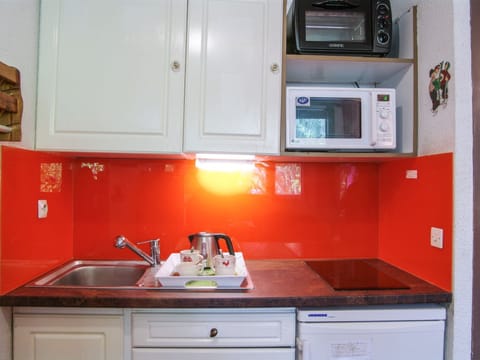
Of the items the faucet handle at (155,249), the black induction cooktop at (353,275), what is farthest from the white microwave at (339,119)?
the faucet handle at (155,249)

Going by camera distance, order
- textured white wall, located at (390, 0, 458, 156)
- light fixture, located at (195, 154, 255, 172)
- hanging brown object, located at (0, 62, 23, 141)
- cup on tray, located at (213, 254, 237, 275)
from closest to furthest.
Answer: hanging brown object, located at (0, 62, 23, 141) → textured white wall, located at (390, 0, 458, 156) → cup on tray, located at (213, 254, 237, 275) → light fixture, located at (195, 154, 255, 172)

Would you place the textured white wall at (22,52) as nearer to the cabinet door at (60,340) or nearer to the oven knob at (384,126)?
the cabinet door at (60,340)

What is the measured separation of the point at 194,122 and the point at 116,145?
1.21ft

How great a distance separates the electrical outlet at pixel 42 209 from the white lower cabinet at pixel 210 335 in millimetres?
645

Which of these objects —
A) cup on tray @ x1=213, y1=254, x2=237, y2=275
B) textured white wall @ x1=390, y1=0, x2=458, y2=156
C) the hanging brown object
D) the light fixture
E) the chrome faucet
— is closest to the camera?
the hanging brown object

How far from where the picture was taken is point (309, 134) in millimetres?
1344

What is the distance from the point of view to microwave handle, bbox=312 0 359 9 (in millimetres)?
1351

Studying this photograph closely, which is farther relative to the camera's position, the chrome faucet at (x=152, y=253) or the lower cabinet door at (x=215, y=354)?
the chrome faucet at (x=152, y=253)

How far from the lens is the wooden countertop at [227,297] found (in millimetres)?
1109

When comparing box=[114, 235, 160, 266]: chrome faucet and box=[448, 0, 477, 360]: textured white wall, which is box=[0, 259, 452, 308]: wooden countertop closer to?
box=[448, 0, 477, 360]: textured white wall

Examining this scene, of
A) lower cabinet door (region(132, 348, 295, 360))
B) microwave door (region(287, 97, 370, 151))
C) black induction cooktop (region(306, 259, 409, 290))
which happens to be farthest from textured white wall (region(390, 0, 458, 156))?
lower cabinet door (region(132, 348, 295, 360))

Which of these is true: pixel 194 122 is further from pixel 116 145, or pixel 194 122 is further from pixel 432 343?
pixel 432 343

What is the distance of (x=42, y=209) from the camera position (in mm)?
1339

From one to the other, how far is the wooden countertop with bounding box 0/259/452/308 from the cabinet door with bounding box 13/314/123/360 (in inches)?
3.6
